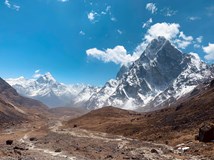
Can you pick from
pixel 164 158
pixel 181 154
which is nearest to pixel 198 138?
pixel 181 154

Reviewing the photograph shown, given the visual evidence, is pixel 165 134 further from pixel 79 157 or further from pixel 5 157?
pixel 5 157

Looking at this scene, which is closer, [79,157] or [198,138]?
[79,157]

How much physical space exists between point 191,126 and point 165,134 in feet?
23.9

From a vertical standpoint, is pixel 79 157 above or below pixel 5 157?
above

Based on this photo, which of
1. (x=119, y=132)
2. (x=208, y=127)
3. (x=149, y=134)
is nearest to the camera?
(x=208, y=127)

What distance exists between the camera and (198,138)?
67.3m

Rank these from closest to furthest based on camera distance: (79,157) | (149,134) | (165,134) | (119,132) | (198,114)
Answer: (79,157) < (165,134) < (149,134) < (198,114) < (119,132)

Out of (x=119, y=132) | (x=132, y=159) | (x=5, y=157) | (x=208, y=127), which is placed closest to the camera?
(x=5, y=157)

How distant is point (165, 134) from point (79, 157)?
3698 cm

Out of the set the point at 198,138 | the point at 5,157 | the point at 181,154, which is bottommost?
the point at 5,157

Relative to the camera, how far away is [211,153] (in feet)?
169

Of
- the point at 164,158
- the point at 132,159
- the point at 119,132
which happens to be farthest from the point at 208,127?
the point at 119,132

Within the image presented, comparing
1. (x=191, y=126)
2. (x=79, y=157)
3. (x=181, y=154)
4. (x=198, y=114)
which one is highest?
(x=198, y=114)

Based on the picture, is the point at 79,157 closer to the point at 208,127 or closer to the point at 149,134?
the point at 208,127
